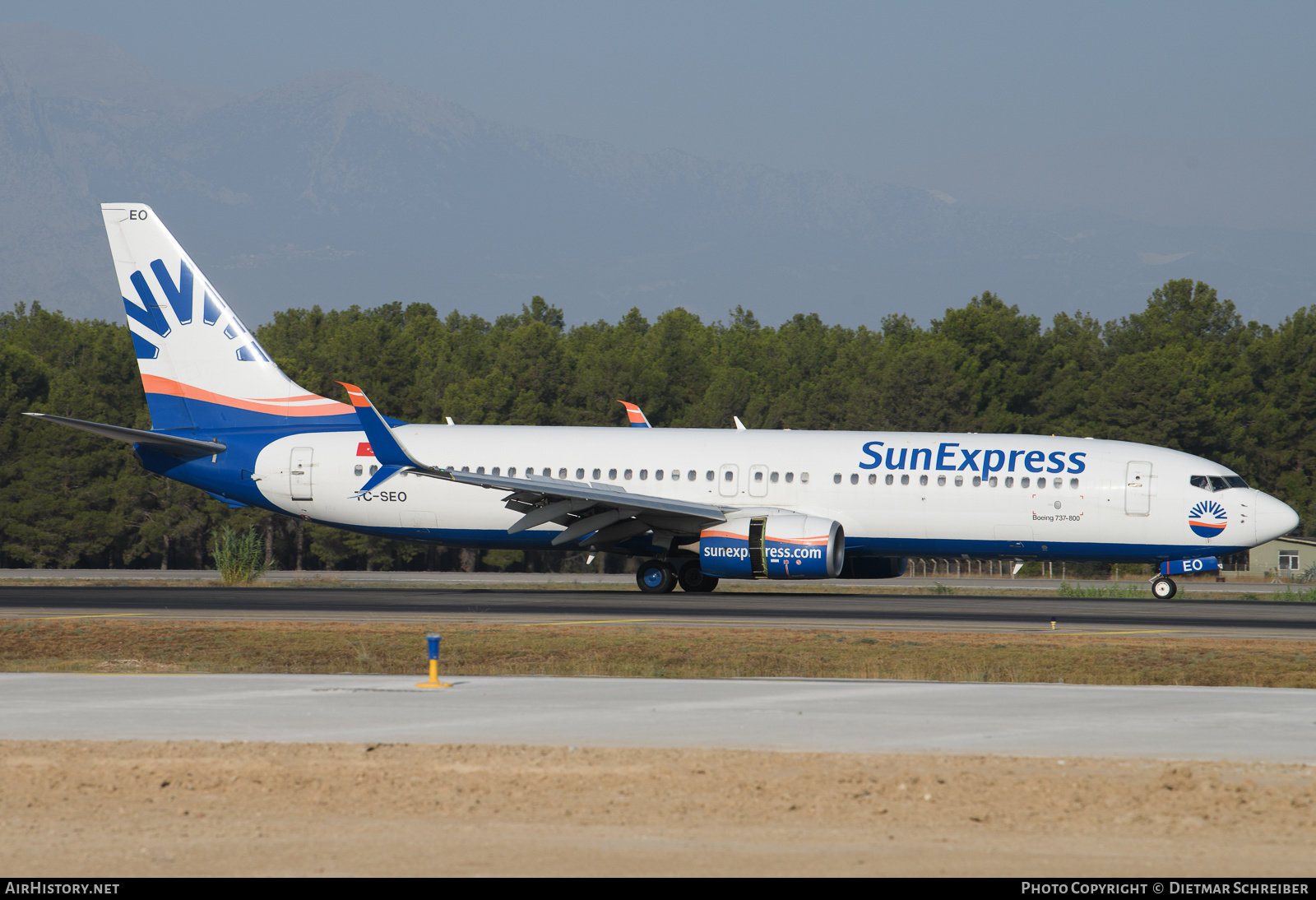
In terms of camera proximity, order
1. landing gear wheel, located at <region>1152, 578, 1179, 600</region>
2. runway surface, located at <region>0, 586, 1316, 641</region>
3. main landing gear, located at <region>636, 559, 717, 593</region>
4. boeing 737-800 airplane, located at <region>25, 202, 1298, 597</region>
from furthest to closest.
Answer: main landing gear, located at <region>636, 559, 717, 593</region>, landing gear wheel, located at <region>1152, 578, 1179, 600</region>, boeing 737-800 airplane, located at <region>25, 202, 1298, 597</region>, runway surface, located at <region>0, 586, 1316, 641</region>

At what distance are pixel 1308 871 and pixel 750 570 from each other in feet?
74.7

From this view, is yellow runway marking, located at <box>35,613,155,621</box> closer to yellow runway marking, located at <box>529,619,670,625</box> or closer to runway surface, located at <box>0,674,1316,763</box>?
yellow runway marking, located at <box>529,619,670,625</box>

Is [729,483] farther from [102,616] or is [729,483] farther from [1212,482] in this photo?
[102,616]

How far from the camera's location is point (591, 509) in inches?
1261

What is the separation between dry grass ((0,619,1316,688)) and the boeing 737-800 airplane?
312 inches

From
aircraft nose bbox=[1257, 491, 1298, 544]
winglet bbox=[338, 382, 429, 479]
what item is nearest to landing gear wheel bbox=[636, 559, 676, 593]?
winglet bbox=[338, 382, 429, 479]

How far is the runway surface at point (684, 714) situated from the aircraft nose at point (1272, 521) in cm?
1537

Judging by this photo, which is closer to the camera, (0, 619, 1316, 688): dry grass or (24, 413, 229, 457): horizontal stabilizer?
(0, 619, 1316, 688): dry grass

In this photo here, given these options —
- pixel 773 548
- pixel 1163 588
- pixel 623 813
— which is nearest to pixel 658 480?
pixel 773 548

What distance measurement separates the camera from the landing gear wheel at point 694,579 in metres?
33.2

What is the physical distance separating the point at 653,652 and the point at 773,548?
32.8 ft

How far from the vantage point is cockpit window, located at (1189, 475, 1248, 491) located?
31062mm

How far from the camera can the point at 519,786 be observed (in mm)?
10188
